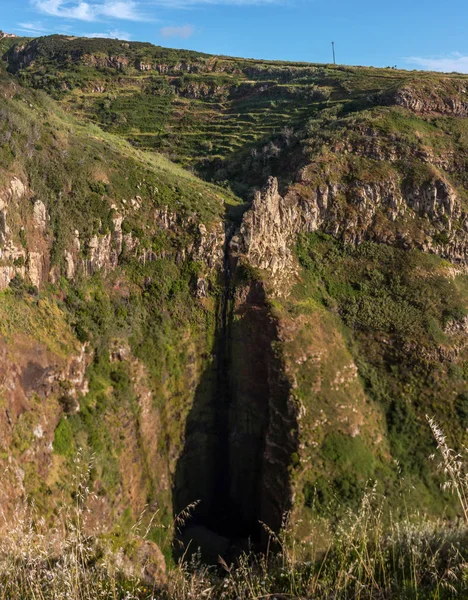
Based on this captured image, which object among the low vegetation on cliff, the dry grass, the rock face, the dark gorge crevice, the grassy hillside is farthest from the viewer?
the rock face

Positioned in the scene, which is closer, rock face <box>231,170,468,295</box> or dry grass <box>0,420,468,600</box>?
dry grass <box>0,420,468,600</box>

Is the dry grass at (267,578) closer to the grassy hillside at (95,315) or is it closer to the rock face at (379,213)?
the grassy hillside at (95,315)

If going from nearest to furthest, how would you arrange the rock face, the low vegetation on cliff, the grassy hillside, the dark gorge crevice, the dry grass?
the dry grass < the grassy hillside < the low vegetation on cliff < the dark gorge crevice < the rock face

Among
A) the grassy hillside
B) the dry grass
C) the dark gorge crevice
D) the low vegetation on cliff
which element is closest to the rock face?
the low vegetation on cliff

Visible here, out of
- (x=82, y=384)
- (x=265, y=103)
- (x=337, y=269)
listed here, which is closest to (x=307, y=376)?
(x=337, y=269)


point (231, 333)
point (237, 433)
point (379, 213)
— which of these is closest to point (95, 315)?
point (231, 333)

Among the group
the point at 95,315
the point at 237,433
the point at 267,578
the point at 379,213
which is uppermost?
the point at 379,213

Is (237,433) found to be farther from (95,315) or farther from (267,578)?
(267,578)

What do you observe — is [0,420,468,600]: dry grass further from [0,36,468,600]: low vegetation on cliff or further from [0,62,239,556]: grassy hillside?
[0,62,239,556]: grassy hillside
